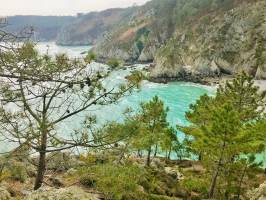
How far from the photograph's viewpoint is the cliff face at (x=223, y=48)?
12068 cm

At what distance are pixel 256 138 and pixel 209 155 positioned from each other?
156 inches

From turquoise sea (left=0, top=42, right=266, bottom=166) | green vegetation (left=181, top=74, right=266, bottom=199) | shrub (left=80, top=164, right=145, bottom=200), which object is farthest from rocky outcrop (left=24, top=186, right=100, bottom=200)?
turquoise sea (left=0, top=42, right=266, bottom=166)

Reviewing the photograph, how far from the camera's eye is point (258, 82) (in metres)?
101

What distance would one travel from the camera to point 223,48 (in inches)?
5094

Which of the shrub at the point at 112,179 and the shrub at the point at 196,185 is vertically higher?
the shrub at the point at 112,179

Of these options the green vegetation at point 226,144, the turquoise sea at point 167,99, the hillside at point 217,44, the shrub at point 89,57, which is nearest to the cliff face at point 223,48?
the hillside at point 217,44

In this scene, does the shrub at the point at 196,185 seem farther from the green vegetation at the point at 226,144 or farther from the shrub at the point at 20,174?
the shrub at the point at 20,174

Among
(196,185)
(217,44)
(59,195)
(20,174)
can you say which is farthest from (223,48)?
(59,195)

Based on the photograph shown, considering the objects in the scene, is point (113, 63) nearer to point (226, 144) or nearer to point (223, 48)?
point (226, 144)

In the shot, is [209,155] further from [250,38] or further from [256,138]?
[250,38]

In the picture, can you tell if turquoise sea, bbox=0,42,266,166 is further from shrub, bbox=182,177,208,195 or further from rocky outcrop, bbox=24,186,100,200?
rocky outcrop, bbox=24,186,100,200

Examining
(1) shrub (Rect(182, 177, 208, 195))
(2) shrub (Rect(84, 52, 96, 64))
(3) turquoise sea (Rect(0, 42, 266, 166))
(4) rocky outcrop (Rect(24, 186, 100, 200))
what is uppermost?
(2) shrub (Rect(84, 52, 96, 64))

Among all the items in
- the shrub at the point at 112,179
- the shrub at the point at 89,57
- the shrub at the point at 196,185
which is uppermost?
the shrub at the point at 89,57

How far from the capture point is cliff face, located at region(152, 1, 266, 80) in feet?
396
